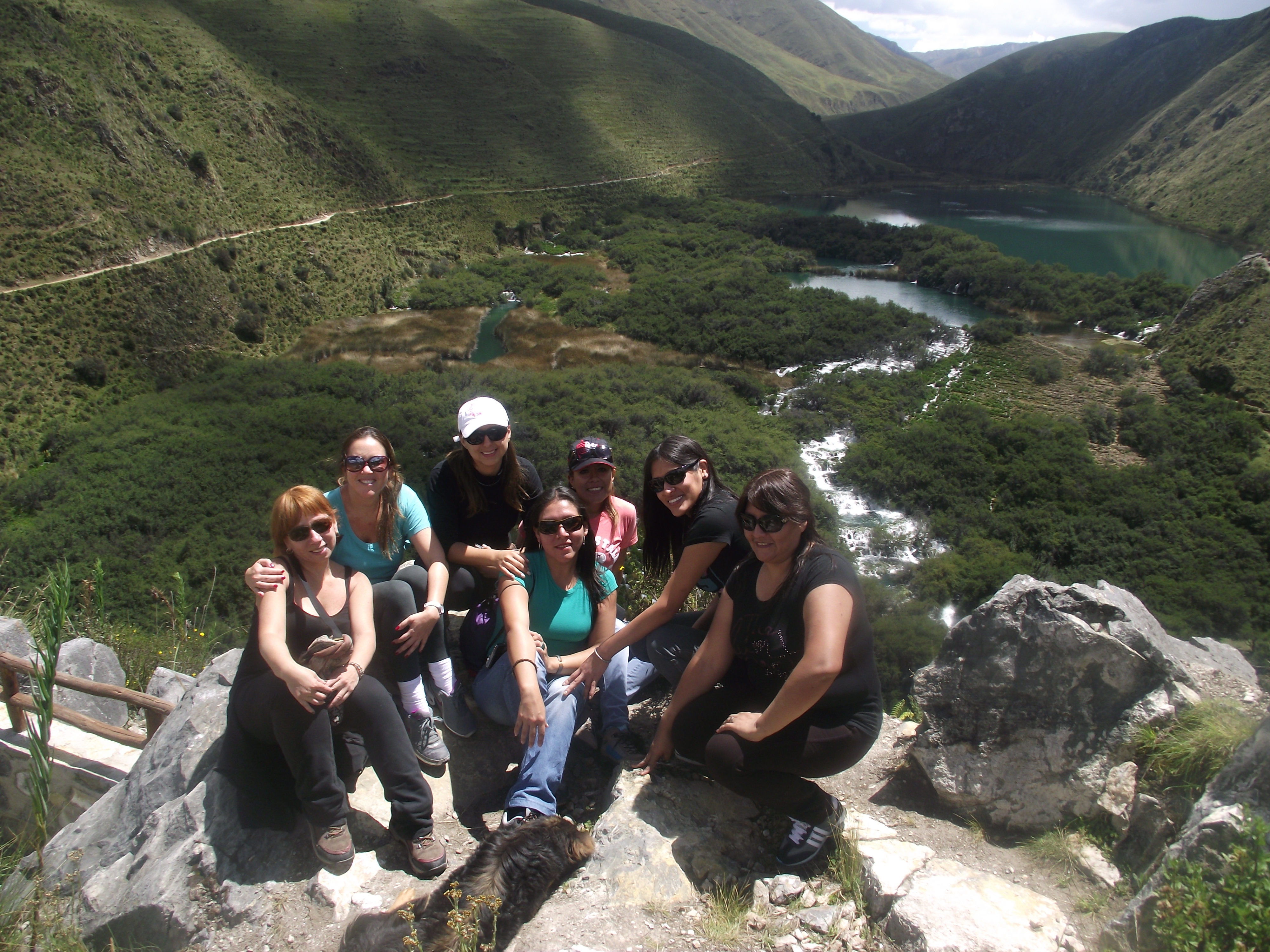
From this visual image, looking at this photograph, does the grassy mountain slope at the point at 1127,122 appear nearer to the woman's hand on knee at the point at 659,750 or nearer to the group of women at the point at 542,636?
the group of women at the point at 542,636

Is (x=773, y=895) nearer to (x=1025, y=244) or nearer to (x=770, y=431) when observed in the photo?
(x=770, y=431)

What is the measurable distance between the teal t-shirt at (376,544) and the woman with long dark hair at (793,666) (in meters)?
1.71

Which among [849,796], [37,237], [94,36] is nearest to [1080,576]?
[849,796]

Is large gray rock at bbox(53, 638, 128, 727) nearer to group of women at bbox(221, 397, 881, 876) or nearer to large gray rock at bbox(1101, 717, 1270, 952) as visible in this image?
group of women at bbox(221, 397, 881, 876)

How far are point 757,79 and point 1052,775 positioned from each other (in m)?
122

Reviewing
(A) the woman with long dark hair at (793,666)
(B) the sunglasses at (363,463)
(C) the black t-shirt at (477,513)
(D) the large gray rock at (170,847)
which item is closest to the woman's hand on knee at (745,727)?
(A) the woman with long dark hair at (793,666)

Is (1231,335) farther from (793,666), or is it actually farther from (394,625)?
(394,625)

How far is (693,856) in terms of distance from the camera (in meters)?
3.05

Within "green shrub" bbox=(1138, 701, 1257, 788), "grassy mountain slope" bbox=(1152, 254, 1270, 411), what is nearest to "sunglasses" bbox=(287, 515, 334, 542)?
"green shrub" bbox=(1138, 701, 1257, 788)

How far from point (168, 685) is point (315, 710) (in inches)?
72.7

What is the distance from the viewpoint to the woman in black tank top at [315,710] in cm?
292

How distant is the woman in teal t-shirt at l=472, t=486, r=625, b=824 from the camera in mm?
3145

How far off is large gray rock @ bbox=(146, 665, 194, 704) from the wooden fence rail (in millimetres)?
151

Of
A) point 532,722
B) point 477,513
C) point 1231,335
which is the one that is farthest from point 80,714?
point 1231,335
